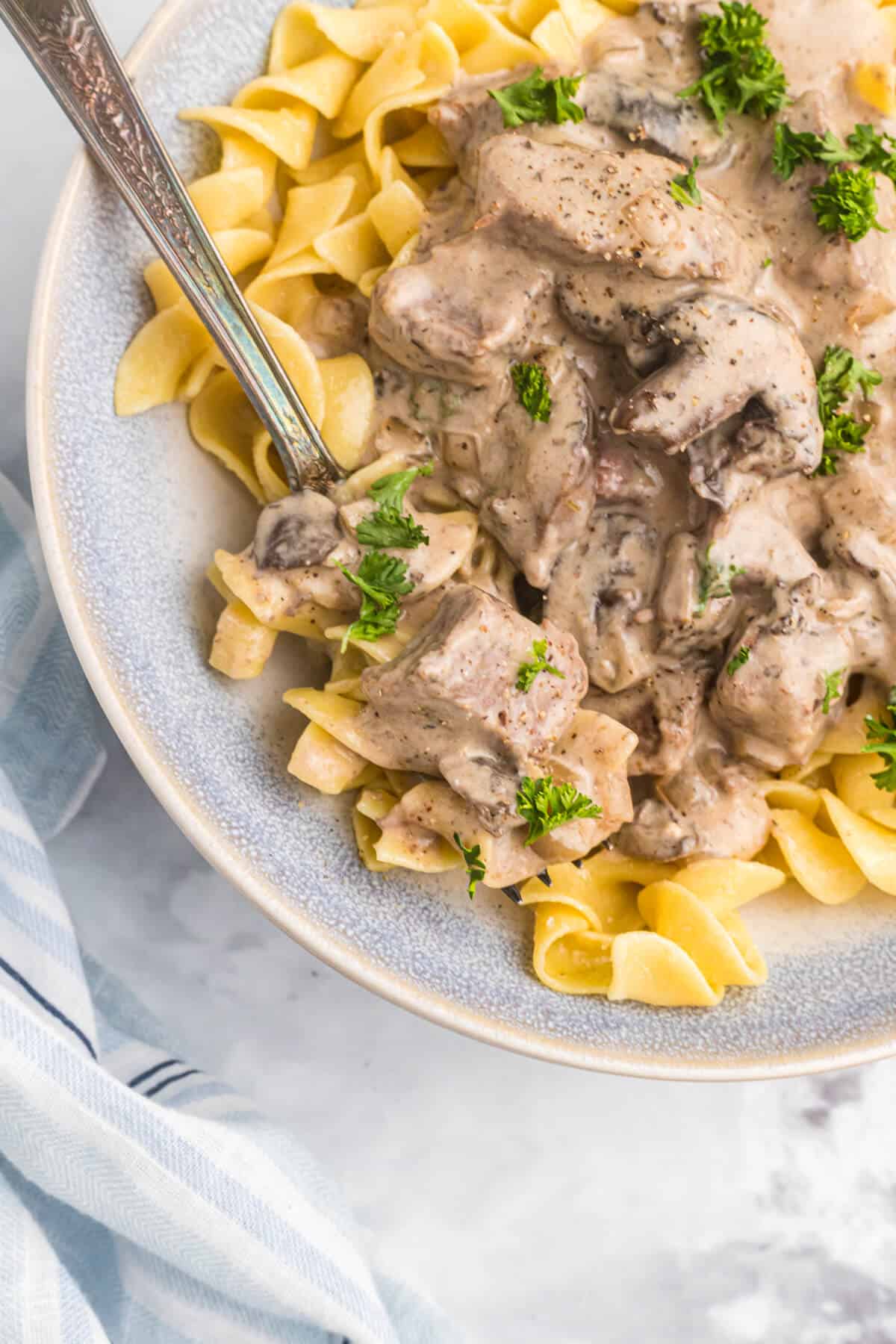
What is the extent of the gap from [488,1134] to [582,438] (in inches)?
95.4

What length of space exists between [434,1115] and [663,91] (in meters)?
3.43

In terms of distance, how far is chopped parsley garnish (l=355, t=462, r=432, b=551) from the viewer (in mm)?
3537

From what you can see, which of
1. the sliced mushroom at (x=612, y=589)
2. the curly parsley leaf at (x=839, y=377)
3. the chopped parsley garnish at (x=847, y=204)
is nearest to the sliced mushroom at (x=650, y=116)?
the chopped parsley garnish at (x=847, y=204)

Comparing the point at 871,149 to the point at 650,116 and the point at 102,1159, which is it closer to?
the point at 650,116

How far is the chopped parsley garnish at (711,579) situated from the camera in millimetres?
3625

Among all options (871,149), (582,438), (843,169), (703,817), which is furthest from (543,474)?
(871,149)

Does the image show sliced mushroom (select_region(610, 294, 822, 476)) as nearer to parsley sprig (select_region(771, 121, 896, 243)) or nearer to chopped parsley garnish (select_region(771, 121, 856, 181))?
parsley sprig (select_region(771, 121, 896, 243))

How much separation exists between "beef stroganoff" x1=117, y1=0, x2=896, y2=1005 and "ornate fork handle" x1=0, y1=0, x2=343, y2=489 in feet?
0.49

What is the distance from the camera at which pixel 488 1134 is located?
14.2 ft

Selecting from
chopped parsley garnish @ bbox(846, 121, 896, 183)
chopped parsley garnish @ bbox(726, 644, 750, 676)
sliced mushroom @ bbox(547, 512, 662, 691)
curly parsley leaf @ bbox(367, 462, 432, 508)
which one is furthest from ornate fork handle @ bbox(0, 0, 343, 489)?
chopped parsley garnish @ bbox(846, 121, 896, 183)

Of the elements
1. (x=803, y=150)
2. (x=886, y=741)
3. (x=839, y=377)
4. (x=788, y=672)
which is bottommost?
(x=886, y=741)

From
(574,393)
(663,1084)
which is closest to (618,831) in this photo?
(663,1084)

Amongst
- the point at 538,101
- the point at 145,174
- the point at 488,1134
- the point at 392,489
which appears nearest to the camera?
the point at 145,174

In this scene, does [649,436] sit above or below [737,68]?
below
